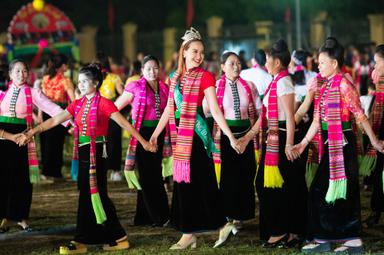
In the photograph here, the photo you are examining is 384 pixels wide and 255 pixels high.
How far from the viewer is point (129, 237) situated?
1012 cm

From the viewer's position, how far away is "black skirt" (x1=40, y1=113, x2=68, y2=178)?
15.4m

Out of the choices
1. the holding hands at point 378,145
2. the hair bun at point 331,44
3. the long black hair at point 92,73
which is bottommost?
the holding hands at point 378,145

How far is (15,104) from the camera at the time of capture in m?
10.5

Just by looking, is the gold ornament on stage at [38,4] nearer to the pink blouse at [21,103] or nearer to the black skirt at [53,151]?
the black skirt at [53,151]

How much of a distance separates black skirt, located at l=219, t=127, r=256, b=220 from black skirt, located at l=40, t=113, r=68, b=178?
5794 mm

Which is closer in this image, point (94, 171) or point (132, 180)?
point (94, 171)

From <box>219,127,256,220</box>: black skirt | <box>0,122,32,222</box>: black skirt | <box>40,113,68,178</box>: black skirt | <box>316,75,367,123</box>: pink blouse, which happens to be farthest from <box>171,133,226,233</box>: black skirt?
<box>40,113,68,178</box>: black skirt

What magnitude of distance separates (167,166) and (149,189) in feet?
1.26

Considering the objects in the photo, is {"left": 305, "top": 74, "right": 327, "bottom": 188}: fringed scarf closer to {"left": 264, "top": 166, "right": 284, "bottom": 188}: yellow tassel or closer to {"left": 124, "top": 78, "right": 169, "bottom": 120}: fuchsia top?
{"left": 264, "top": 166, "right": 284, "bottom": 188}: yellow tassel

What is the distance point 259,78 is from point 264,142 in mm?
2891

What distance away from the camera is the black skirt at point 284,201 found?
931 cm

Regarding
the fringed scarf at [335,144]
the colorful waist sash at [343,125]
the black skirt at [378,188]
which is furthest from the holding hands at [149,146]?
the black skirt at [378,188]

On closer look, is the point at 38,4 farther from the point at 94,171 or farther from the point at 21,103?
Result: the point at 94,171

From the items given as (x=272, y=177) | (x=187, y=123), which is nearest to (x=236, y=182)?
(x=272, y=177)
